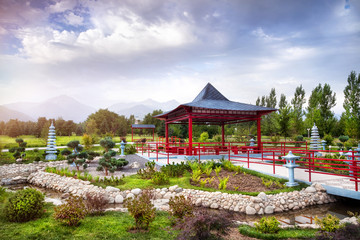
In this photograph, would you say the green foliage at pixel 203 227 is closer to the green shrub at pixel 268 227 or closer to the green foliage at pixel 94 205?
the green shrub at pixel 268 227

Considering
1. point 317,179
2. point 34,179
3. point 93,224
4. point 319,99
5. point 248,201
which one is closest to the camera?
point 93,224

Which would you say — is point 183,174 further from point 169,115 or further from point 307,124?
point 307,124

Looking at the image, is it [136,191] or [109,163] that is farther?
[109,163]

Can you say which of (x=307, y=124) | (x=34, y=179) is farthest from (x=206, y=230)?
(x=307, y=124)

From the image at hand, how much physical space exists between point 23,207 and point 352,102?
115 feet

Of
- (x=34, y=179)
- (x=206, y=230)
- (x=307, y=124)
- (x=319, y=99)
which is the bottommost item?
(x=34, y=179)

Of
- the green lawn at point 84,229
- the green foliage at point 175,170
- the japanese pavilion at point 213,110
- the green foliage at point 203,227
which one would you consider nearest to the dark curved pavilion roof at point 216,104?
the japanese pavilion at point 213,110

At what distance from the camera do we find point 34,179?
1140 cm

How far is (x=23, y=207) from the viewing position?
5.19 meters

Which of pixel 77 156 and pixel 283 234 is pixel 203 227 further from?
pixel 77 156

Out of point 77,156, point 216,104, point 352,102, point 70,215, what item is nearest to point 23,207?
point 70,215

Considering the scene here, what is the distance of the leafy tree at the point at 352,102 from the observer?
24.2m

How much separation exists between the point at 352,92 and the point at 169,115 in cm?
2571

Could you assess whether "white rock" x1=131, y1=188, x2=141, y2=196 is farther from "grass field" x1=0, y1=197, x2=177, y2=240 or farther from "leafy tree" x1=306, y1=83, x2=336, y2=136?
"leafy tree" x1=306, y1=83, x2=336, y2=136
